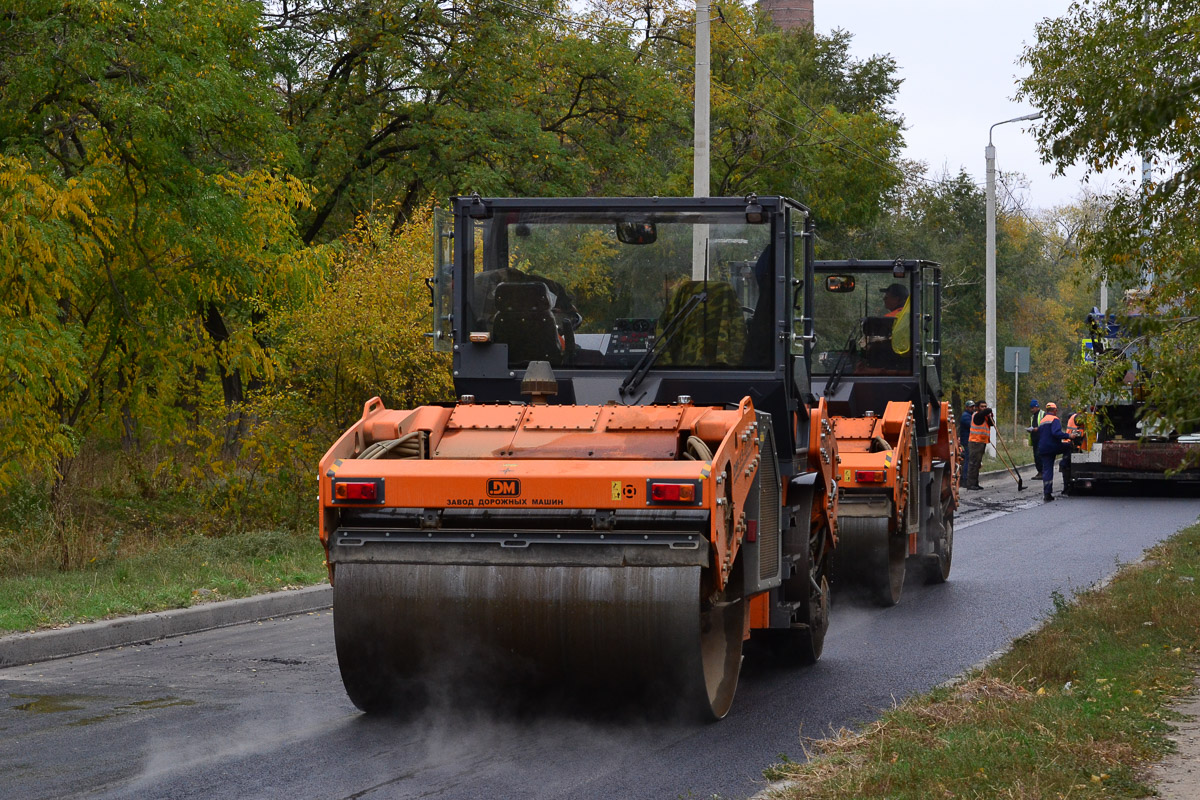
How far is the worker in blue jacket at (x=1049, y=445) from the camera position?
25562 mm

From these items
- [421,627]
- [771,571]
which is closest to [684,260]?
[771,571]

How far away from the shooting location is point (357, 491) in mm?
6730

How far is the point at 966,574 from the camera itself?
48.0 feet

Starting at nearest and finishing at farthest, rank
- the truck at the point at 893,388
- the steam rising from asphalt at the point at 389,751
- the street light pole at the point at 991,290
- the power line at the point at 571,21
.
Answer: the steam rising from asphalt at the point at 389,751, the truck at the point at 893,388, the power line at the point at 571,21, the street light pole at the point at 991,290

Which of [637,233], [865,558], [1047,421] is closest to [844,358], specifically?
[865,558]

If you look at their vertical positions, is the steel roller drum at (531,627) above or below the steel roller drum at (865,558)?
above

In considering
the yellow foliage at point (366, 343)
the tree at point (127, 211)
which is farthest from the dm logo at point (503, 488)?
the yellow foliage at point (366, 343)

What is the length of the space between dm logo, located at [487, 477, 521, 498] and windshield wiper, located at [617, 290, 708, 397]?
186 centimetres

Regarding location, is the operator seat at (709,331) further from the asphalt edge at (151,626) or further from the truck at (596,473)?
the asphalt edge at (151,626)

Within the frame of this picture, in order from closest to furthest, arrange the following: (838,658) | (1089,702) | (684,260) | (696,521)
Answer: (696,521) < (1089,702) < (684,260) < (838,658)

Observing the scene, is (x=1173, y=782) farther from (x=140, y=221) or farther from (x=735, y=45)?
(x=735, y=45)

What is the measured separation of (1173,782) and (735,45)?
3125cm

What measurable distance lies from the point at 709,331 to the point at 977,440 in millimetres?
19635

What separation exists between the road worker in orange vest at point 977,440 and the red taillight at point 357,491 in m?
21.4
